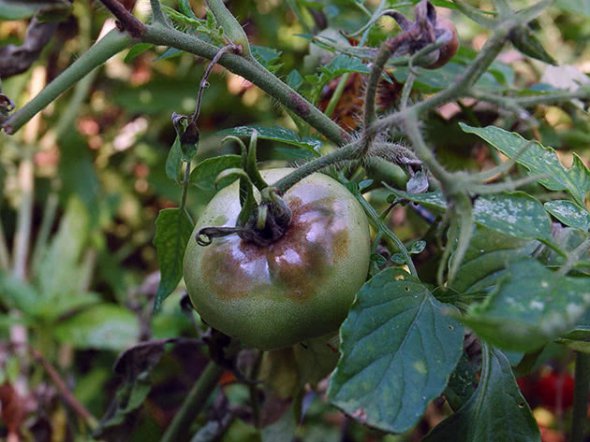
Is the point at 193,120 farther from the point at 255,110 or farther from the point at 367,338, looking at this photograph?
the point at 255,110

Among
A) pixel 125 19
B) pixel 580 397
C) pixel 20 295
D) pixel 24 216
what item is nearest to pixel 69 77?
pixel 125 19

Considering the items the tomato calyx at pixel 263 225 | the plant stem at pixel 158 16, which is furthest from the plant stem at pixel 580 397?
the plant stem at pixel 158 16

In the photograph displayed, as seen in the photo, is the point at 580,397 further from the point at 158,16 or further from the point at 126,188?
the point at 126,188

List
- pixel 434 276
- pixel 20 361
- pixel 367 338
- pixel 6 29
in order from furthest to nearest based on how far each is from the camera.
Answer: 1. pixel 6 29
2. pixel 20 361
3. pixel 434 276
4. pixel 367 338

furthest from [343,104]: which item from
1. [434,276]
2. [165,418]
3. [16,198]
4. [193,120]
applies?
[16,198]

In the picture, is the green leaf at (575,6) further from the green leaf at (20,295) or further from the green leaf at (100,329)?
the green leaf at (20,295)

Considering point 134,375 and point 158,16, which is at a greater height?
point 158,16

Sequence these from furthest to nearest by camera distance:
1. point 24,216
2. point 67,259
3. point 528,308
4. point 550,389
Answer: point 24,216, point 67,259, point 550,389, point 528,308
